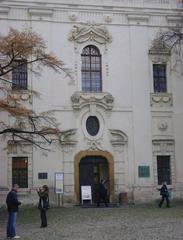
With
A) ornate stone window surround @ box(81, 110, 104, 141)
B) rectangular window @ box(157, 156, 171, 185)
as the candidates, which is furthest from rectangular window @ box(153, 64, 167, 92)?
rectangular window @ box(157, 156, 171, 185)

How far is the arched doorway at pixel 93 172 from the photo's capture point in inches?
1175

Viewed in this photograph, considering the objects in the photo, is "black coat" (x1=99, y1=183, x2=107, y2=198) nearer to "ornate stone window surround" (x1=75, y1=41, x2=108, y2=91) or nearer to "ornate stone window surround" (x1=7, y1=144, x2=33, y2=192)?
"ornate stone window surround" (x1=7, y1=144, x2=33, y2=192)

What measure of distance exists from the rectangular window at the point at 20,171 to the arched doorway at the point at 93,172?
10.7ft

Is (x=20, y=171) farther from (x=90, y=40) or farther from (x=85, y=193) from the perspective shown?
(x=90, y=40)

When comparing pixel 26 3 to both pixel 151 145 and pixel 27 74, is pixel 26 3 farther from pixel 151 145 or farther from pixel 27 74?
pixel 151 145

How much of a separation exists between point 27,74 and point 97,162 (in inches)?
262

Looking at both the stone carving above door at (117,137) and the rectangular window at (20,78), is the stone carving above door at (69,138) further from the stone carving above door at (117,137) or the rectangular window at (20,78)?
the rectangular window at (20,78)

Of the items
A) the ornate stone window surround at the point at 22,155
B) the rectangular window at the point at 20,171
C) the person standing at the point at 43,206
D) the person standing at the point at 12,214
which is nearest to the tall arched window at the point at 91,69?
the ornate stone window surround at the point at 22,155

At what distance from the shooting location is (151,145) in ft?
99.9

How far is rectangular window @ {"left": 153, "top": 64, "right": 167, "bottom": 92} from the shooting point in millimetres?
31406

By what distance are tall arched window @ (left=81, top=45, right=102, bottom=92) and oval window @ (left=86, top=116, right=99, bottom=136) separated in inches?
70.1

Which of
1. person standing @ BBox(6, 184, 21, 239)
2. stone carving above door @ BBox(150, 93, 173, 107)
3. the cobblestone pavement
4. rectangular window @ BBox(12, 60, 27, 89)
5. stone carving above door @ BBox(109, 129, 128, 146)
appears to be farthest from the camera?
stone carving above door @ BBox(150, 93, 173, 107)

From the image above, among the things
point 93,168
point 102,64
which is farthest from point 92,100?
point 93,168

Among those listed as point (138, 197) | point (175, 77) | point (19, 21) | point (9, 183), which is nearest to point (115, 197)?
point (138, 197)
